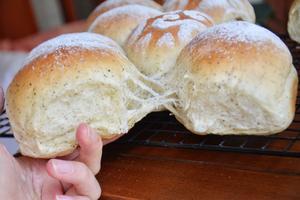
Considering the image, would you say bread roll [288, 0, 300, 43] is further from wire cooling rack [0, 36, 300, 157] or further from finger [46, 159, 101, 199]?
finger [46, 159, 101, 199]

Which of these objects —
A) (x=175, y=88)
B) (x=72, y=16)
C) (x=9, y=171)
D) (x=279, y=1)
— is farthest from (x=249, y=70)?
(x=72, y=16)

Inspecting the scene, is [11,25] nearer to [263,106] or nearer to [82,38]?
[82,38]

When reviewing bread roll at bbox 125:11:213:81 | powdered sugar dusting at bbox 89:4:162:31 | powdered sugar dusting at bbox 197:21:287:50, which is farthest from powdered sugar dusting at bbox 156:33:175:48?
powdered sugar dusting at bbox 89:4:162:31

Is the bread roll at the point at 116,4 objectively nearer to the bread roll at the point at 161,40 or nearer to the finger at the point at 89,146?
the bread roll at the point at 161,40

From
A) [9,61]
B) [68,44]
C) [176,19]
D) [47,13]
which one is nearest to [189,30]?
[176,19]

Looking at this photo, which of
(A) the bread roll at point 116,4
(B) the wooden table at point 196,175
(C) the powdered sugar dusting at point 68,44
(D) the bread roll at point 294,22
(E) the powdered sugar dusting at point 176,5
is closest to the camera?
(B) the wooden table at point 196,175

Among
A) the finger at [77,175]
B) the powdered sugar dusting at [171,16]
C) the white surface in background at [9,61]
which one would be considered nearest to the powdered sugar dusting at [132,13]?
the powdered sugar dusting at [171,16]
